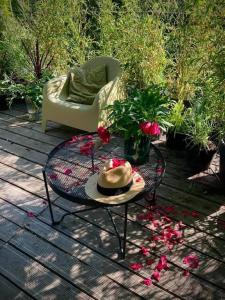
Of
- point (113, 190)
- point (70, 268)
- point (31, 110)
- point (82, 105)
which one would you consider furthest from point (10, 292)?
point (31, 110)

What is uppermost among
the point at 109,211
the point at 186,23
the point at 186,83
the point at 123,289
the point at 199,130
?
the point at 186,23

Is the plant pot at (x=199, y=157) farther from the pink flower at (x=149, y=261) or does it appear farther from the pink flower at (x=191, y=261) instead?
the pink flower at (x=149, y=261)

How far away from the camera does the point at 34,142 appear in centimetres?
361

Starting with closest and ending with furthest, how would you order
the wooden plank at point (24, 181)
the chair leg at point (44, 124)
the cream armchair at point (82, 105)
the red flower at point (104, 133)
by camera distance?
the red flower at point (104, 133) < the wooden plank at point (24, 181) < the cream armchair at point (82, 105) < the chair leg at point (44, 124)

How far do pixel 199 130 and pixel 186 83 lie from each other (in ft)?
2.54

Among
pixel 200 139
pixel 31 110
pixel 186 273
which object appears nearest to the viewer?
pixel 186 273

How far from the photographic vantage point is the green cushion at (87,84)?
362cm

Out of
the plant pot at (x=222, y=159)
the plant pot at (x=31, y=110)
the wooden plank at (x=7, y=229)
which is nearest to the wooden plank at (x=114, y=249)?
the wooden plank at (x=7, y=229)

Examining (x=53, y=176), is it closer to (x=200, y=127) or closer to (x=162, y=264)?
(x=162, y=264)

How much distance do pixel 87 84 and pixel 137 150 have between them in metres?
1.41

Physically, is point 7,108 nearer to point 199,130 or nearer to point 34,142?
point 34,142

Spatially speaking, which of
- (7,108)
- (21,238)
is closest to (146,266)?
(21,238)

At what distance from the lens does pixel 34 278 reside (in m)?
1.97

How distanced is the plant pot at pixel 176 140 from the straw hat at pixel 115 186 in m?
1.44
